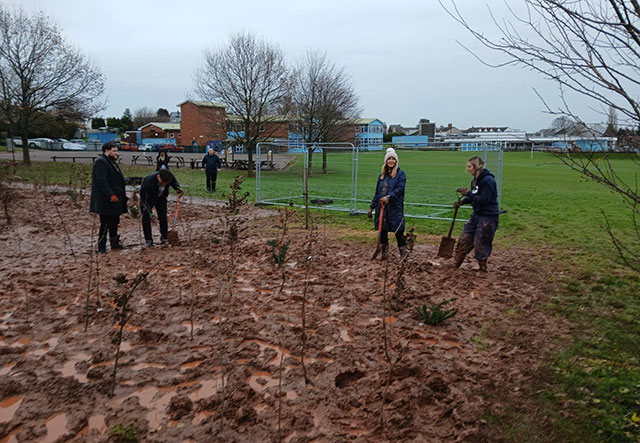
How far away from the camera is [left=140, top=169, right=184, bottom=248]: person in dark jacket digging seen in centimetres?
759

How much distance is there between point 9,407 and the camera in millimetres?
3213

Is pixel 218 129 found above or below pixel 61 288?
above

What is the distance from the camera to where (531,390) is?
3.45 m

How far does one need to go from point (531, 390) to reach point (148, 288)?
4319 millimetres

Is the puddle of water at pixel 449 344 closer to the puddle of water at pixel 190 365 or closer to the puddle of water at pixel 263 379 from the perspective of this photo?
the puddle of water at pixel 263 379

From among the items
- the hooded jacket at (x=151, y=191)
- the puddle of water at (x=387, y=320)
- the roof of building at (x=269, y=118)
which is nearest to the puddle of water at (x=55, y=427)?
the puddle of water at (x=387, y=320)

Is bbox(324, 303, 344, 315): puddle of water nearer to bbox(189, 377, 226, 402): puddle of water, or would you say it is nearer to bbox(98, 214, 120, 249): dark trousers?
bbox(189, 377, 226, 402): puddle of water

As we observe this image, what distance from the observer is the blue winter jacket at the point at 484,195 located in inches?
245

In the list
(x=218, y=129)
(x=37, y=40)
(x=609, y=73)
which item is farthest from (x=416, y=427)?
(x=37, y=40)

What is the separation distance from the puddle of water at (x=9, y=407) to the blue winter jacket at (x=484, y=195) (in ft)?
17.9

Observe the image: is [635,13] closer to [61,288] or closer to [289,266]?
[289,266]

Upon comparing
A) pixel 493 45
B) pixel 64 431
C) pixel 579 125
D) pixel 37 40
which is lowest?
pixel 64 431

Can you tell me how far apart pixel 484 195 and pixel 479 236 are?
1.89ft

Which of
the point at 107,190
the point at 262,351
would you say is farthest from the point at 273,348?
the point at 107,190
